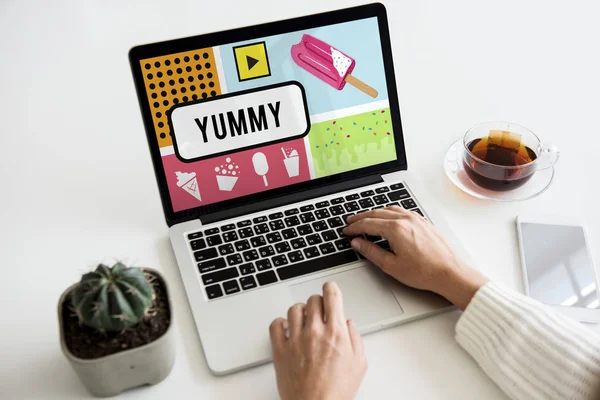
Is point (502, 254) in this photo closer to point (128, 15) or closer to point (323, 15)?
point (323, 15)

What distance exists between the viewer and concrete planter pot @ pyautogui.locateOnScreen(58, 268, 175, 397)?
2.28ft

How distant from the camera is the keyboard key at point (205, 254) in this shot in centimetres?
93

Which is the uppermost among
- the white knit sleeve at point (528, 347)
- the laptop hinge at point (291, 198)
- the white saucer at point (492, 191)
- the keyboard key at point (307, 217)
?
the laptop hinge at point (291, 198)

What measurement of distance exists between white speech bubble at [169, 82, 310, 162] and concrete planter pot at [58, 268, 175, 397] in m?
0.29

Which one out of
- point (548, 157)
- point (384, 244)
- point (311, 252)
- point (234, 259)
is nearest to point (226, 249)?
point (234, 259)

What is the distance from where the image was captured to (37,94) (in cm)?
123

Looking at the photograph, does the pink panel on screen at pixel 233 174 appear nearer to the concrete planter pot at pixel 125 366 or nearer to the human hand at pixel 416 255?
the human hand at pixel 416 255

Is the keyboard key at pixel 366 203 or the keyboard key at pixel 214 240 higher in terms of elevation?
the keyboard key at pixel 214 240

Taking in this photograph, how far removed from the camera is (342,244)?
3.14ft

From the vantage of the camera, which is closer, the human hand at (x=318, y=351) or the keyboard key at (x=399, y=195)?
the human hand at (x=318, y=351)

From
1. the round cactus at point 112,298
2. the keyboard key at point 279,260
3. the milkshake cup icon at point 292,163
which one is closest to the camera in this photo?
the round cactus at point 112,298

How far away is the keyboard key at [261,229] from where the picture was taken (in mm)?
968

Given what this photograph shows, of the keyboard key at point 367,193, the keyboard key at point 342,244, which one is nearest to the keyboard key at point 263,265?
the keyboard key at point 342,244

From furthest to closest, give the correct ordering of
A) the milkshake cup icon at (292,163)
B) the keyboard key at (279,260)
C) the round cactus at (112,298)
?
the milkshake cup icon at (292,163) → the keyboard key at (279,260) → the round cactus at (112,298)
